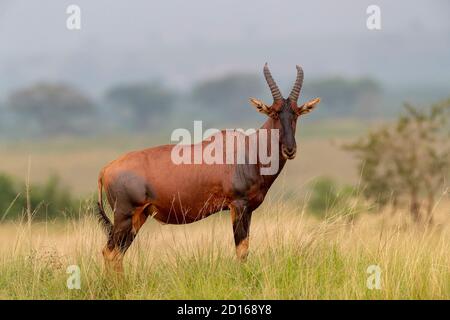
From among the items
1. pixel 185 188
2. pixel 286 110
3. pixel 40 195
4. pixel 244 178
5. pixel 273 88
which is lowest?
pixel 40 195

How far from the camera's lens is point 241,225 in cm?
1034

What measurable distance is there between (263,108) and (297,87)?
1.91 ft

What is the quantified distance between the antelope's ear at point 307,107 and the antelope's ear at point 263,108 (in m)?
0.36

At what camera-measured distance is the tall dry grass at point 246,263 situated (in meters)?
9.31

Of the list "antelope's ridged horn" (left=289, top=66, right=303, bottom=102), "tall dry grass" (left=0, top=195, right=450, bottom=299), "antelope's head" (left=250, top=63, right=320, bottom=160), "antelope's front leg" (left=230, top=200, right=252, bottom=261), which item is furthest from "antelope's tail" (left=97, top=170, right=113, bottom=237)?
"antelope's ridged horn" (left=289, top=66, right=303, bottom=102)

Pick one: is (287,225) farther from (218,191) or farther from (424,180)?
(424,180)

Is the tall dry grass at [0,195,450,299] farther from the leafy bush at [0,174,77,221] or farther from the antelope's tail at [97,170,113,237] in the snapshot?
the leafy bush at [0,174,77,221]

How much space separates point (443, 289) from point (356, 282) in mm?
1174

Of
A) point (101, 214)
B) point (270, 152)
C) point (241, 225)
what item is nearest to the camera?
point (241, 225)

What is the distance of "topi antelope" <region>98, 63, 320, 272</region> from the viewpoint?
10.4 metres

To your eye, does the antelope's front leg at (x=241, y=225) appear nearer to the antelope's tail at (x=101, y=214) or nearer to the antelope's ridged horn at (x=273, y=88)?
the antelope's ridged horn at (x=273, y=88)

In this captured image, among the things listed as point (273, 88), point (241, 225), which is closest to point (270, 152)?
point (273, 88)

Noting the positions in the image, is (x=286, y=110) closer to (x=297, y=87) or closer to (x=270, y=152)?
(x=297, y=87)

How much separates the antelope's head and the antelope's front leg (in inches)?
37.3
